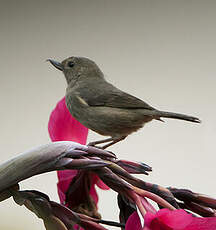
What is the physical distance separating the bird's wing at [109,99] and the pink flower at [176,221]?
0.24 metres

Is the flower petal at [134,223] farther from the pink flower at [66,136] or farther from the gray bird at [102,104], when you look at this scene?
the gray bird at [102,104]

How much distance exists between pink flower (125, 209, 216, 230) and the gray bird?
0.56 ft

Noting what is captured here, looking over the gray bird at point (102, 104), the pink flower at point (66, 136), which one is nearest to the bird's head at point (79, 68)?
the gray bird at point (102, 104)

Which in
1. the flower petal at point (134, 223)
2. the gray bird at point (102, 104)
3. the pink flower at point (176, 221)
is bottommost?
the flower petal at point (134, 223)

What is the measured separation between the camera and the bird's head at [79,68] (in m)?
0.46

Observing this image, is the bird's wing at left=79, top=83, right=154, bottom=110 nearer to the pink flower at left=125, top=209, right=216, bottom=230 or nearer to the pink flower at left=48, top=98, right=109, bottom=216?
the pink flower at left=48, top=98, right=109, bottom=216

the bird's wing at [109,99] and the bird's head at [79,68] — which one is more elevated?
the bird's head at [79,68]

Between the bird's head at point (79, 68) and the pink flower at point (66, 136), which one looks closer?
the pink flower at point (66, 136)

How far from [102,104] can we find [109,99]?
13mm

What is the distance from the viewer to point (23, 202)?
0.19 metres

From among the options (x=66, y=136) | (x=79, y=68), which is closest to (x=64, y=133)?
(x=66, y=136)

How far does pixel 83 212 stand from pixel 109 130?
175 mm

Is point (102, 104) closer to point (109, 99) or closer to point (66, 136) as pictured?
point (109, 99)

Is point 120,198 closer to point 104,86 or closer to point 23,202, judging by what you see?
point 23,202
